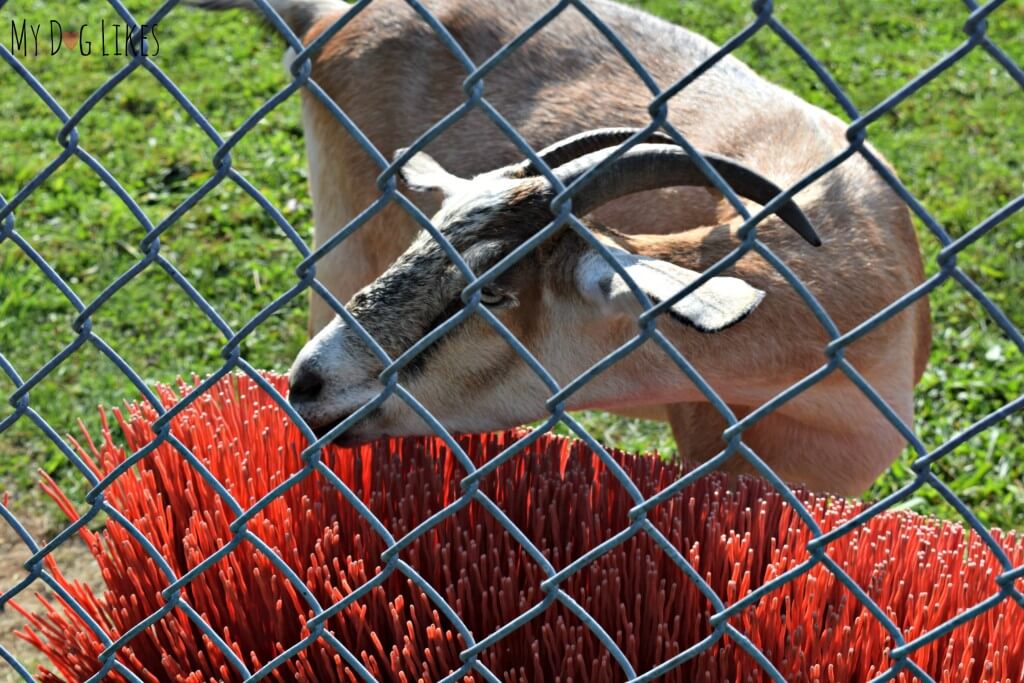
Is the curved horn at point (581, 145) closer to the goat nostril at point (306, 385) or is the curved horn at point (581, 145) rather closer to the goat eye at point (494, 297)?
the goat eye at point (494, 297)

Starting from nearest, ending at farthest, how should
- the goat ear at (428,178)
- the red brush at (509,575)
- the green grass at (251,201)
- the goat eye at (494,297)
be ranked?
the red brush at (509,575) < the goat eye at (494,297) < the goat ear at (428,178) < the green grass at (251,201)

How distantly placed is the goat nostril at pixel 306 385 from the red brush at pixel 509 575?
0.08m

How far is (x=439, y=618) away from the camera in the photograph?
7.30 feet

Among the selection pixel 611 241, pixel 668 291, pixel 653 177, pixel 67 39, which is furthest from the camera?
pixel 67 39

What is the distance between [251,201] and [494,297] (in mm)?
3583

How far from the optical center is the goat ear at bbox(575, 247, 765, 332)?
6.91 ft

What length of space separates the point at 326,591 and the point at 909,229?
Result: 87.0 inches

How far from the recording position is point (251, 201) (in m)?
6.28

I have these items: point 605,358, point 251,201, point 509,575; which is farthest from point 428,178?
point 251,201

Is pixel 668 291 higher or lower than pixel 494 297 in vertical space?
lower

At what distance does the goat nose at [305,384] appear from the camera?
2.82 m

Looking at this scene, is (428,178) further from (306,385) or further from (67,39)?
(67,39)

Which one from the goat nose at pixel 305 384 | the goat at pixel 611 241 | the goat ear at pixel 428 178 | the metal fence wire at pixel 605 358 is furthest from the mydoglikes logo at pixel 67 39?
the metal fence wire at pixel 605 358

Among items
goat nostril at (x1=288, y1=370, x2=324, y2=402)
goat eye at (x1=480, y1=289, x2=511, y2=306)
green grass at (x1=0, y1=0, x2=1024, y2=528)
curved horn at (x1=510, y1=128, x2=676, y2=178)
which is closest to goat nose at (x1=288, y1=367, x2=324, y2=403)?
goat nostril at (x1=288, y1=370, x2=324, y2=402)
